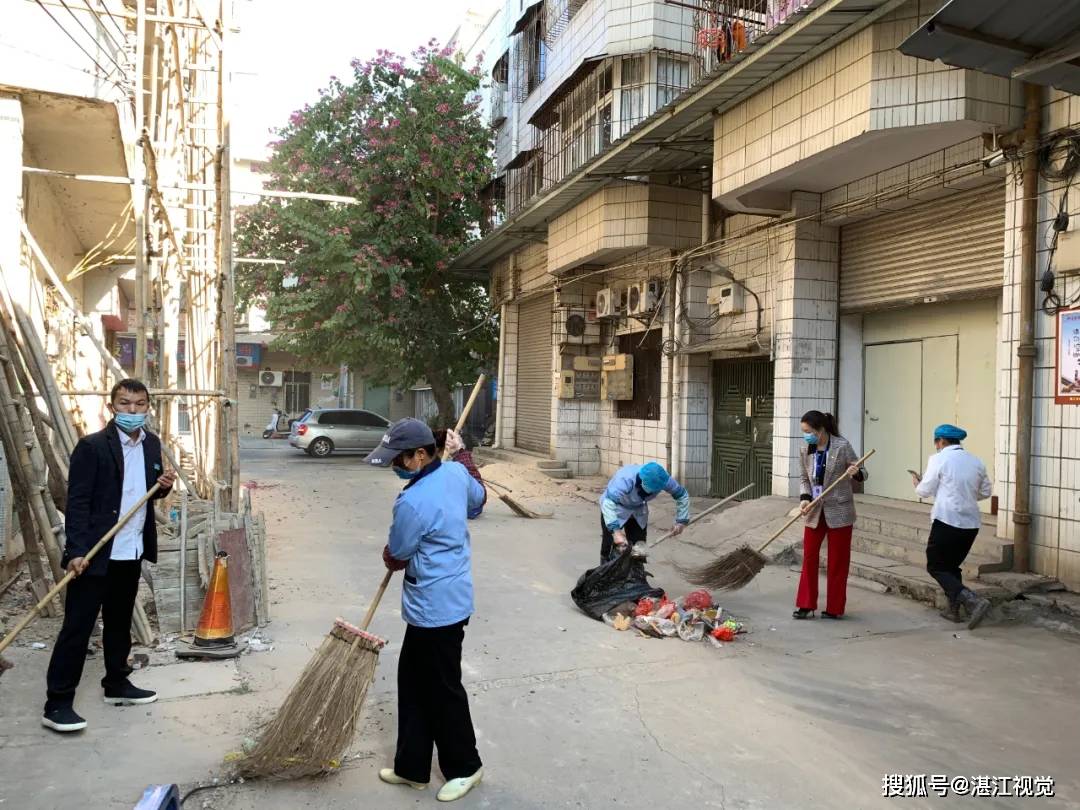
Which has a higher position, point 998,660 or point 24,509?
point 24,509

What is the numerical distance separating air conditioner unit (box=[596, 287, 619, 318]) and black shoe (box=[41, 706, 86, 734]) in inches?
443

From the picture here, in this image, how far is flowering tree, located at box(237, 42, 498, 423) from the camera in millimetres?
17703

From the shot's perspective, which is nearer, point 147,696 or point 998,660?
point 147,696

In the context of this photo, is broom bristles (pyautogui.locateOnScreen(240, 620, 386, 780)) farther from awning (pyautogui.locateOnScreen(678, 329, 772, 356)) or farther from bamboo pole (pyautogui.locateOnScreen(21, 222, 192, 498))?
awning (pyautogui.locateOnScreen(678, 329, 772, 356))

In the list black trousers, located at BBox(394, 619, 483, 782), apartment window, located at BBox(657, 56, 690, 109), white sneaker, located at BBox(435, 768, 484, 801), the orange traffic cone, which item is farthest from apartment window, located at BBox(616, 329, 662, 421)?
white sneaker, located at BBox(435, 768, 484, 801)

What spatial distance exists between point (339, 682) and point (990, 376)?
7.10 metres

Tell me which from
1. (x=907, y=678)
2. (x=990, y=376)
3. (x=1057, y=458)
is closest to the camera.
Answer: (x=907, y=678)

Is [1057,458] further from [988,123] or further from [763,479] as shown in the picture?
[763,479]

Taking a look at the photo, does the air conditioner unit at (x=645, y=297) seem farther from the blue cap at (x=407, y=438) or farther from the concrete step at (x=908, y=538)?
the blue cap at (x=407, y=438)

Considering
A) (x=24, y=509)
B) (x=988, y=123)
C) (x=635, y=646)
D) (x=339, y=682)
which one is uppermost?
(x=988, y=123)

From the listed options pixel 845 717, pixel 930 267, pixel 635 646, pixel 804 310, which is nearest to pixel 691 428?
pixel 804 310

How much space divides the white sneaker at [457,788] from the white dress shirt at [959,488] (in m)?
4.11

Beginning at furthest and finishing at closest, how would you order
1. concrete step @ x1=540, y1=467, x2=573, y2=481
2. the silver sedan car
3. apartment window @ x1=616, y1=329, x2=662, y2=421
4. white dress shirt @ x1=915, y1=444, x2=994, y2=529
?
the silver sedan car < concrete step @ x1=540, y1=467, x2=573, y2=481 < apartment window @ x1=616, y1=329, x2=662, y2=421 < white dress shirt @ x1=915, y1=444, x2=994, y2=529

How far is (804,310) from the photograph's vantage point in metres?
9.39
